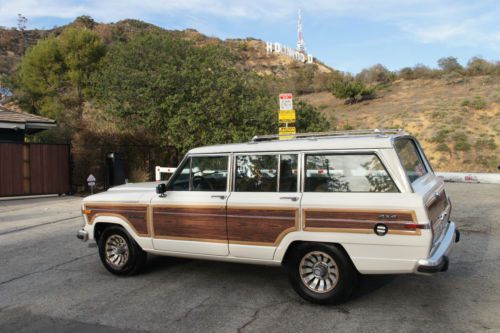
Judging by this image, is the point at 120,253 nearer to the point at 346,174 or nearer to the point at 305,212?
the point at 305,212

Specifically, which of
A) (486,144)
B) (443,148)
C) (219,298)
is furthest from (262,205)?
(486,144)

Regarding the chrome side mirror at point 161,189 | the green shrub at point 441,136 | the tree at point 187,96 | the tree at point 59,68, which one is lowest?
the chrome side mirror at point 161,189

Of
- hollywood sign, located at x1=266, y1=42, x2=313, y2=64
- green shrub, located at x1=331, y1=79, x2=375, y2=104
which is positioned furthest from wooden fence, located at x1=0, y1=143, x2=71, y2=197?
hollywood sign, located at x1=266, y1=42, x2=313, y2=64

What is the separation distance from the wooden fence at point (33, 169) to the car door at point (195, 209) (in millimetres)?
11924

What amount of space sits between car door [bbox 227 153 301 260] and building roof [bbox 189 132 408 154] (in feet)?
0.32

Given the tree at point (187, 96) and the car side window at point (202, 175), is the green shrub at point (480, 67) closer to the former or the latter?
the tree at point (187, 96)

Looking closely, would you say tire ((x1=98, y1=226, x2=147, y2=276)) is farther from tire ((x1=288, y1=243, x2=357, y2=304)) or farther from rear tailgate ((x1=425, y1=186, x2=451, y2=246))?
rear tailgate ((x1=425, y1=186, x2=451, y2=246))

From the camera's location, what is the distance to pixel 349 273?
466 centimetres

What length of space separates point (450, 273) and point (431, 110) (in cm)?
3587

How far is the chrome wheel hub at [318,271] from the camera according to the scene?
477 cm

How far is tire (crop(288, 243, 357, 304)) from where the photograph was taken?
468 centimetres

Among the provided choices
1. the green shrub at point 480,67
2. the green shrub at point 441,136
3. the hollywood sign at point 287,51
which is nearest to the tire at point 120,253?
the green shrub at point 441,136

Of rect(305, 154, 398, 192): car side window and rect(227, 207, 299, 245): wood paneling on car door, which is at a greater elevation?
rect(305, 154, 398, 192): car side window

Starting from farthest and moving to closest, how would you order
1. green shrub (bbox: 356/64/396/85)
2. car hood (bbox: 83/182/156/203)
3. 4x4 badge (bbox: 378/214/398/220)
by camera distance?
green shrub (bbox: 356/64/396/85), car hood (bbox: 83/182/156/203), 4x4 badge (bbox: 378/214/398/220)
